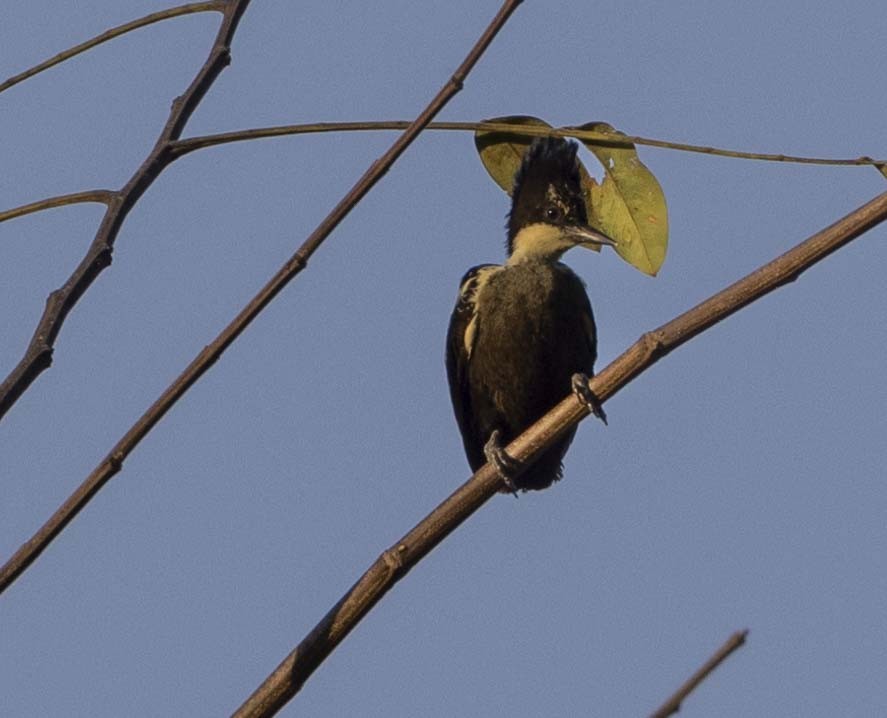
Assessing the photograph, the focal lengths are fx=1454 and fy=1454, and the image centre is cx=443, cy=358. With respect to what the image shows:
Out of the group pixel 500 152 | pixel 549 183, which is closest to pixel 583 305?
pixel 549 183

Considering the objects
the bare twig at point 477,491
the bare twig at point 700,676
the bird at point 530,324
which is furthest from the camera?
the bird at point 530,324

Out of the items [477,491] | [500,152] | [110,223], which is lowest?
[477,491]

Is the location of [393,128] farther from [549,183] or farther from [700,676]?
[549,183]

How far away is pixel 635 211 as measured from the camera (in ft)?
10.4

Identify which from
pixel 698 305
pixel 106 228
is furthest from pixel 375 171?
pixel 698 305

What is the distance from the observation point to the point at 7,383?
6.21ft

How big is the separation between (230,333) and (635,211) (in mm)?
1491

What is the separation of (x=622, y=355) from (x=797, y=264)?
380 millimetres

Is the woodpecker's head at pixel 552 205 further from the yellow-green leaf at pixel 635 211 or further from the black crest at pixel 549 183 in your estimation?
the yellow-green leaf at pixel 635 211

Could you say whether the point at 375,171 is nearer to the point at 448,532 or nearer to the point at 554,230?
the point at 448,532

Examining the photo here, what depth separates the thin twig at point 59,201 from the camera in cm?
219

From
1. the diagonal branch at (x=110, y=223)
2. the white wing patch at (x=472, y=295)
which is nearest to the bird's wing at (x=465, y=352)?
the white wing patch at (x=472, y=295)

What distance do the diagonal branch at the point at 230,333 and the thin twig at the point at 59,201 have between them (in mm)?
397

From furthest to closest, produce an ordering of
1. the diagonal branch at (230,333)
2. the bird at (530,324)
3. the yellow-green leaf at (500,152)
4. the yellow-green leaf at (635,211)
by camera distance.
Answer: the bird at (530,324) → the yellow-green leaf at (500,152) → the yellow-green leaf at (635,211) → the diagonal branch at (230,333)
